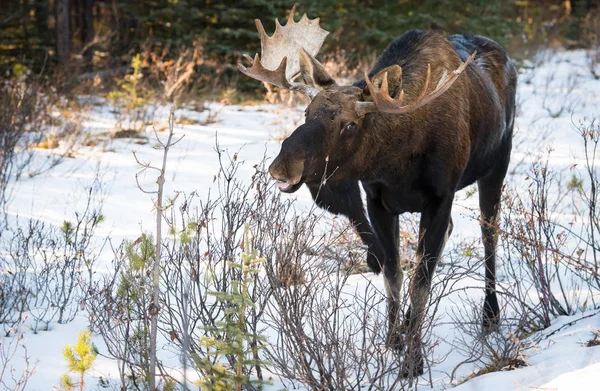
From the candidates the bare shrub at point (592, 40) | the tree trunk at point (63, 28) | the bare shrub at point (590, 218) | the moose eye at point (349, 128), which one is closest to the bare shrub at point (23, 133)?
the moose eye at point (349, 128)

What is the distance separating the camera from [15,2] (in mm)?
17531

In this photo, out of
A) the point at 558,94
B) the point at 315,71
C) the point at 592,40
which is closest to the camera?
the point at 315,71

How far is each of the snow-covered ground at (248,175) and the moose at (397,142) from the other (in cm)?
28

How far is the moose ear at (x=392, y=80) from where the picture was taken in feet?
13.0

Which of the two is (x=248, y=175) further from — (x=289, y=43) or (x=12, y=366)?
(x=12, y=366)

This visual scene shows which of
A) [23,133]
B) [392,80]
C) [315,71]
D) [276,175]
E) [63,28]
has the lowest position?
[276,175]

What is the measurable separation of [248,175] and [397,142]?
4.49 metres

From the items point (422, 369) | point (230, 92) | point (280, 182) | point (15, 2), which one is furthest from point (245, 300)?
point (15, 2)

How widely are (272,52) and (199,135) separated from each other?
5.53 meters

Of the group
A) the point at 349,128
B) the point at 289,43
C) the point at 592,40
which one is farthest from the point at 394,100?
the point at 592,40

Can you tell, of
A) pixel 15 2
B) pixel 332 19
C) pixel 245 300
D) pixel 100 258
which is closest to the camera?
pixel 245 300

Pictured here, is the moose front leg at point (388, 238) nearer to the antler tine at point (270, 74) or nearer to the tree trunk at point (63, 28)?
the antler tine at point (270, 74)

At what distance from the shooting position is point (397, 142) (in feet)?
13.9

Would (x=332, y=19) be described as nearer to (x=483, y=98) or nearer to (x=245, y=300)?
(x=483, y=98)
